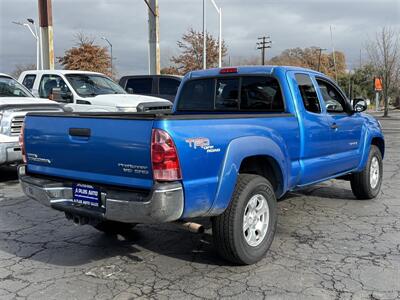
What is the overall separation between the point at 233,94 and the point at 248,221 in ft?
6.13

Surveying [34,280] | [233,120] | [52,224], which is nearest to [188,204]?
[233,120]

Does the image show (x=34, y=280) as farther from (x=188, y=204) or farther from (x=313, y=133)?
(x=313, y=133)

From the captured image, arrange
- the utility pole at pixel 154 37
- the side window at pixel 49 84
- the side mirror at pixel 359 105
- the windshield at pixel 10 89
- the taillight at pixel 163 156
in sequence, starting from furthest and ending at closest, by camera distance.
A: 1. the utility pole at pixel 154 37
2. the side window at pixel 49 84
3. the windshield at pixel 10 89
4. the side mirror at pixel 359 105
5. the taillight at pixel 163 156

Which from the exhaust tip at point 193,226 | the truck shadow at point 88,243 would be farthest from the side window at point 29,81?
the exhaust tip at point 193,226

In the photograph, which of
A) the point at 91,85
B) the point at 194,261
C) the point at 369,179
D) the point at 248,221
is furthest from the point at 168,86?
the point at 248,221

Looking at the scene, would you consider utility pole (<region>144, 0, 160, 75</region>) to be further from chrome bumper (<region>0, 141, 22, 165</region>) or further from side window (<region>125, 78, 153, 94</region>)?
chrome bumper (<region>0, 141, 22, 165</region>)

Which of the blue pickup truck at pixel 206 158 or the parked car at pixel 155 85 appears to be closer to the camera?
the blue pickup truck at pixel 206 158

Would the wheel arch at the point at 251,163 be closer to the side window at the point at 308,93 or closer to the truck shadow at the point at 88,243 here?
the truck shadow at the point at 88,243

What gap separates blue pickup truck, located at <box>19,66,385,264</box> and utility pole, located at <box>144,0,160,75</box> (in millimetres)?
15139

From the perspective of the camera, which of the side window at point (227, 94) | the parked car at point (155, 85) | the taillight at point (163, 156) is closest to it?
the taillight at point (163, 156)

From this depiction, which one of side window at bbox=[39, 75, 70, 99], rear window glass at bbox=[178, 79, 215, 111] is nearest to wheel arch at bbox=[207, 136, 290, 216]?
rear window glass at bbox=[178, 79, 215, 111]

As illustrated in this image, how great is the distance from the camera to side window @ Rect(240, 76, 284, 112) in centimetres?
550

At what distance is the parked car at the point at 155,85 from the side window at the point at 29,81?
327 cm

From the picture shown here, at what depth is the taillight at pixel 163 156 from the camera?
3635 millimetres
